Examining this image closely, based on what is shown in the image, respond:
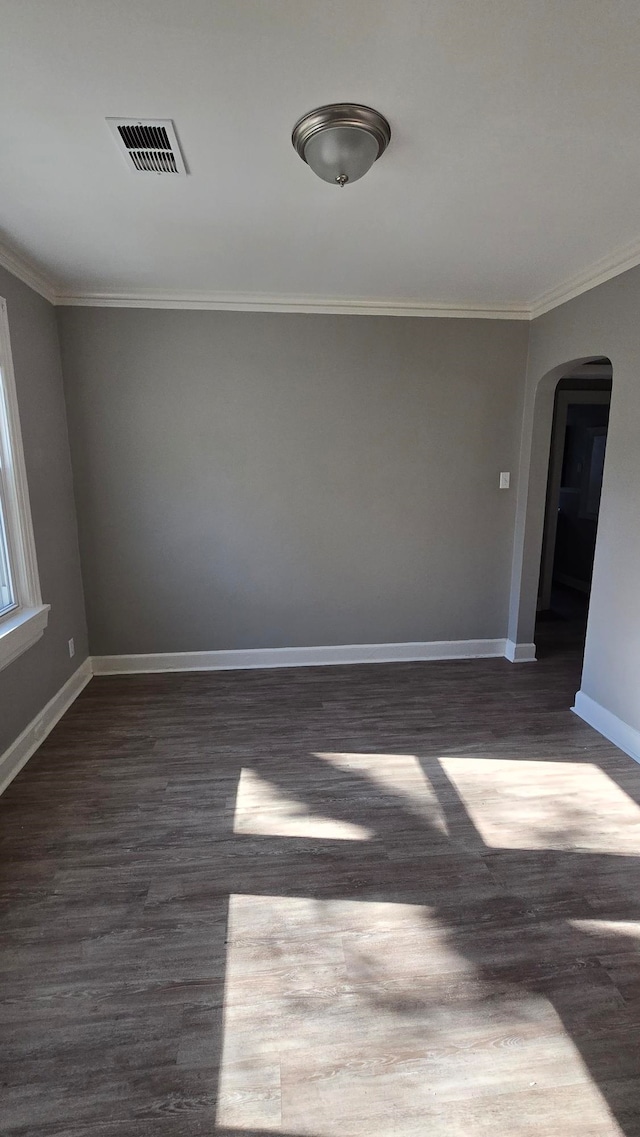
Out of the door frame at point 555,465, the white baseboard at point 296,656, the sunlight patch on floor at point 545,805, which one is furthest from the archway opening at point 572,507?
the sunlight patch on floor at point 545,805

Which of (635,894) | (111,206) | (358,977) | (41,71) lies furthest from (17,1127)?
(111,206)

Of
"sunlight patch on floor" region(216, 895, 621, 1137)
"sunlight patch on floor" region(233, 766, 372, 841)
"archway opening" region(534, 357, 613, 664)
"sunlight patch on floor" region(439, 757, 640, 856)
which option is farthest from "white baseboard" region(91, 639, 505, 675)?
"sunlight patch on floor" region(216, 895, 621, 1137)

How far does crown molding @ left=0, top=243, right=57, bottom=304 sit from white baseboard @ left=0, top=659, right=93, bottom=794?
2.40 meters

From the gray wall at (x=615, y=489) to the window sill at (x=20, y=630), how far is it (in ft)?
10.3

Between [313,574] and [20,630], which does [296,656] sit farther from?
[20,630]

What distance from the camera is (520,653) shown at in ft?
13.5

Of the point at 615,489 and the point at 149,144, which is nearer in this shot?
the point at 149,144

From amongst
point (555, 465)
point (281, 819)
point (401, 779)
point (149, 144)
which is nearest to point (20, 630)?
point (281, 819)

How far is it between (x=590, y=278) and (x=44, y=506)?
3.43 metres

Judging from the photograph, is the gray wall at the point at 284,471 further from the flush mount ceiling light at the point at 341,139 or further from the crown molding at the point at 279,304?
the flush mount ceiling light at the point at 341,139

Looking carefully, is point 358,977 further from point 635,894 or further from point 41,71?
point 41,71

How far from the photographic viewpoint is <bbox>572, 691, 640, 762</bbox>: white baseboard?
9.23 feet

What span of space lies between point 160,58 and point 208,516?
2.55 m

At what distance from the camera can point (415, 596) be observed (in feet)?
13.2
